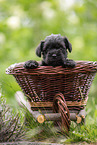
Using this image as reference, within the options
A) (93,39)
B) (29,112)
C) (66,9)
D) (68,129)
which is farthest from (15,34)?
(68,129)

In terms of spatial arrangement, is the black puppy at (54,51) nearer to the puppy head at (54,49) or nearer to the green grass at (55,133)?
the puppy head at (54,49)

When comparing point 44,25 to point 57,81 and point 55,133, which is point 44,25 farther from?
point 55,133

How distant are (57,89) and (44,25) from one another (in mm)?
2872

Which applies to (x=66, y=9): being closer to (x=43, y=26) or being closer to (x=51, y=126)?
(x=43, y=26)

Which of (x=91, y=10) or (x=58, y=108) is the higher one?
(x=91, y=10)

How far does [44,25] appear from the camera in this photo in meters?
4.61

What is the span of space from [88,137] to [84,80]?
1.54ft

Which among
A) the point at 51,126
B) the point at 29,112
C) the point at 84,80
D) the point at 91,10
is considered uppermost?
the point at 91,10

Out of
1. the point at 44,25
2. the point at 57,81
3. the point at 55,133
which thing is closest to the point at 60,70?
the point at 57,81

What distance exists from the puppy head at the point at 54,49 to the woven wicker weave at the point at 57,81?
0.50 feet

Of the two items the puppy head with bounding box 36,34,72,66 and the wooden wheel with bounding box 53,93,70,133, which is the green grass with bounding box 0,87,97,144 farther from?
the puppy head with bounding box 36,34,72,66

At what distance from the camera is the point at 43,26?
15.2ft

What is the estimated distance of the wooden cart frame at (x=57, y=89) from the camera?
184cm

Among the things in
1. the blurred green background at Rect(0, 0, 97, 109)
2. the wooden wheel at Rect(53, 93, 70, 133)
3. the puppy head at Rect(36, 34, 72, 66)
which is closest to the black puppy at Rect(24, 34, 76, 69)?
the puppy head at Rect(36, 34, 72, 66)
